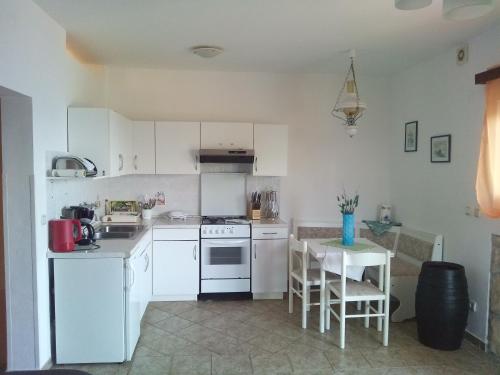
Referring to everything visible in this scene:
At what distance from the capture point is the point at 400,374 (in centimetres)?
286

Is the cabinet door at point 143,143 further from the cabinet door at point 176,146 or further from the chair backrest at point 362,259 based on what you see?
the chair backrest at point 362,259

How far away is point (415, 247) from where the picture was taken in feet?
13.4

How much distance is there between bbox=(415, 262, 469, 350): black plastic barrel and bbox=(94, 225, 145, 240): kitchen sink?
2644 mm

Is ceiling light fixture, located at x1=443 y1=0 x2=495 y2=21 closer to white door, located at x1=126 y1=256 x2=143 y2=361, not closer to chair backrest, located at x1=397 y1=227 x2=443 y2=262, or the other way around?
chair backrest, located at x1=397 y1=227 x2=443 y2=262

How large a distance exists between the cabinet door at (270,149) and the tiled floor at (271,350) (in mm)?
1580

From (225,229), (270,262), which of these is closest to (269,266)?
(270,262)

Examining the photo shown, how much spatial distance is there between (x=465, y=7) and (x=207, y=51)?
2.29m

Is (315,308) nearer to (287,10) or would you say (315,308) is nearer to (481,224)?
(481,224)

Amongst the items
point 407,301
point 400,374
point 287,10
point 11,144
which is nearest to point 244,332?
point 400,374

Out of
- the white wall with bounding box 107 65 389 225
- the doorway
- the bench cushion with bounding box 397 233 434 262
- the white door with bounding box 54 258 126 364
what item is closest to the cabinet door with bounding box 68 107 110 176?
the doorway

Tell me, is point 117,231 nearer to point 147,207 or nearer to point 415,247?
point 147,207

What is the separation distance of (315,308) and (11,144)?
3.17 m

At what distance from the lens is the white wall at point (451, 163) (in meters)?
3.30

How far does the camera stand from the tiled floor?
2924 millimetres
